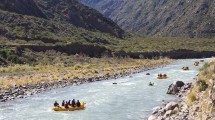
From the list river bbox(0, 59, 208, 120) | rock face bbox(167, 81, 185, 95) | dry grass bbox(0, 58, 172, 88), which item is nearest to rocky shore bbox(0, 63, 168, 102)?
river bbox(0, 59, 208, 120)

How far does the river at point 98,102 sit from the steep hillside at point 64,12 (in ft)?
281

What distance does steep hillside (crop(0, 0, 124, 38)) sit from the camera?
5182 inches

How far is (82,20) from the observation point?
158750 mm

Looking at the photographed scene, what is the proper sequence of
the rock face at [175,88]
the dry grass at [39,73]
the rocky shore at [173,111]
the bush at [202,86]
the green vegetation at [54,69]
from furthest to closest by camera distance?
the green vegetation at [54,69]
the dry grass at [39,73]
the rock face at [175,88]
the bush at [202,86]
the rocky shore at [173,111]

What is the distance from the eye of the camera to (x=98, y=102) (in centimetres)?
3709

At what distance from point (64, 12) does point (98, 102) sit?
397 ft

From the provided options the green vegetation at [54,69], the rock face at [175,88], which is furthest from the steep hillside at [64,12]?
the rock face at [175,88]

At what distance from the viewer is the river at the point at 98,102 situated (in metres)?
30.6

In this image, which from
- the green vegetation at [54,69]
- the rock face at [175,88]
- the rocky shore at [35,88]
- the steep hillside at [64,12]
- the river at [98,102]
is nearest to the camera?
the river at [98,102]

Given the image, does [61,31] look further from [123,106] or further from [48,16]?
[123,106]

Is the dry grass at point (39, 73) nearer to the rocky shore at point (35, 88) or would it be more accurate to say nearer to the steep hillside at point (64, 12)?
the rocky shore at point (35, 88)

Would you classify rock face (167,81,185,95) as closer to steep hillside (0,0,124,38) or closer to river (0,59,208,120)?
Result: river (0,59,208,120)

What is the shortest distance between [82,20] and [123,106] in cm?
12638

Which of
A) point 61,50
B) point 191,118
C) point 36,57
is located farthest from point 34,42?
point 191,118
